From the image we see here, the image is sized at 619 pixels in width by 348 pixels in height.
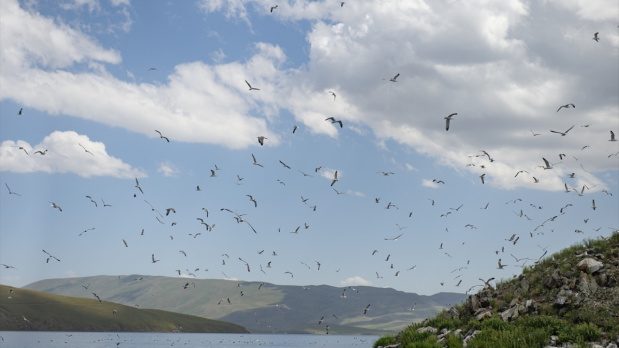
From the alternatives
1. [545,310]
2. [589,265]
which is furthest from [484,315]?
[589,265]

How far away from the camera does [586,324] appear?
3756 cm

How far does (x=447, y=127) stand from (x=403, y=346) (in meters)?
16.9

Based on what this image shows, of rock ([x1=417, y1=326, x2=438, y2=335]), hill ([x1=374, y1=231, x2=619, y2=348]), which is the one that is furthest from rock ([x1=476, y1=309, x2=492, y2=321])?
rock ([x1=417, y1=326, x2=438, y2=335])

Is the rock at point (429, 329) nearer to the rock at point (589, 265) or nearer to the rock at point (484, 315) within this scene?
the rock at point (484, 315)

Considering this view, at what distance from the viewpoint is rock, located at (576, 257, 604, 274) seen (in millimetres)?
Result: 43812

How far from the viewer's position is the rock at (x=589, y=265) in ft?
144

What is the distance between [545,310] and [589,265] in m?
5.53

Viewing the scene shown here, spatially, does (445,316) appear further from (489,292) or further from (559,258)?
(559,258)

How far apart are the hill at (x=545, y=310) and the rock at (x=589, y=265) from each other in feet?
0.22

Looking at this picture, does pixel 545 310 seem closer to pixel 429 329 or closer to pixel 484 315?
pixel 484 315

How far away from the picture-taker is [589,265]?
1747 inches

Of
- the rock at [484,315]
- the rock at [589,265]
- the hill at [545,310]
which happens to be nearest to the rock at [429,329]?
the hill at [545,310]

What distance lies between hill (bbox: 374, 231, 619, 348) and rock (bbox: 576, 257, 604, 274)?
0.22 feet

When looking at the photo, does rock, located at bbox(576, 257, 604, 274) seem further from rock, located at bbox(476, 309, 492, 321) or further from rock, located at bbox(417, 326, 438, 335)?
rock, located at bbox(417, 326, 438, 335)
